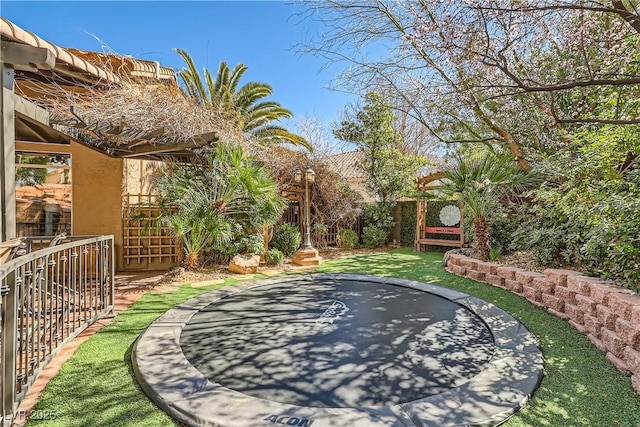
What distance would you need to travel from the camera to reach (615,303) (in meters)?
3.06

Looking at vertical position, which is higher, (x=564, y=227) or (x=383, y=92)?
(x=383, y=92)

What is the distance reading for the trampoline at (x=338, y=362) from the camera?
2182mm

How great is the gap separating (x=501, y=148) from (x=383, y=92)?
388 centimetres

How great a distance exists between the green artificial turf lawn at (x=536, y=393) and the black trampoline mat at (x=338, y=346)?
52 centimetres

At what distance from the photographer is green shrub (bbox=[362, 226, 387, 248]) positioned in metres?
11.2

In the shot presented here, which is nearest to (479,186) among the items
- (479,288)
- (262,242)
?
(479,288)

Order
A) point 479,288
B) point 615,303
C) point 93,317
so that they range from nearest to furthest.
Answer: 1. point 615,303
2. point 93,317
3. point 479,288

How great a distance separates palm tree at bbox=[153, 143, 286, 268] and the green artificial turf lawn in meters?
2.64

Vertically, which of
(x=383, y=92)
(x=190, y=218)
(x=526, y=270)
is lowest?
(x=526, y=270)

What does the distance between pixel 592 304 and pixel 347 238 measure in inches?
310

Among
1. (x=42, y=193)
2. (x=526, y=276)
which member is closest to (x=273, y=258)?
(x=526, y=276)

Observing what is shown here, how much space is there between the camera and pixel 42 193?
7188 millimetres

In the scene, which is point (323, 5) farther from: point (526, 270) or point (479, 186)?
point (526, 270)

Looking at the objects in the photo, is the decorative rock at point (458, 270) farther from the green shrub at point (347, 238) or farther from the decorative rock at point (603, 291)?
the green shrub at point (347, 238)
